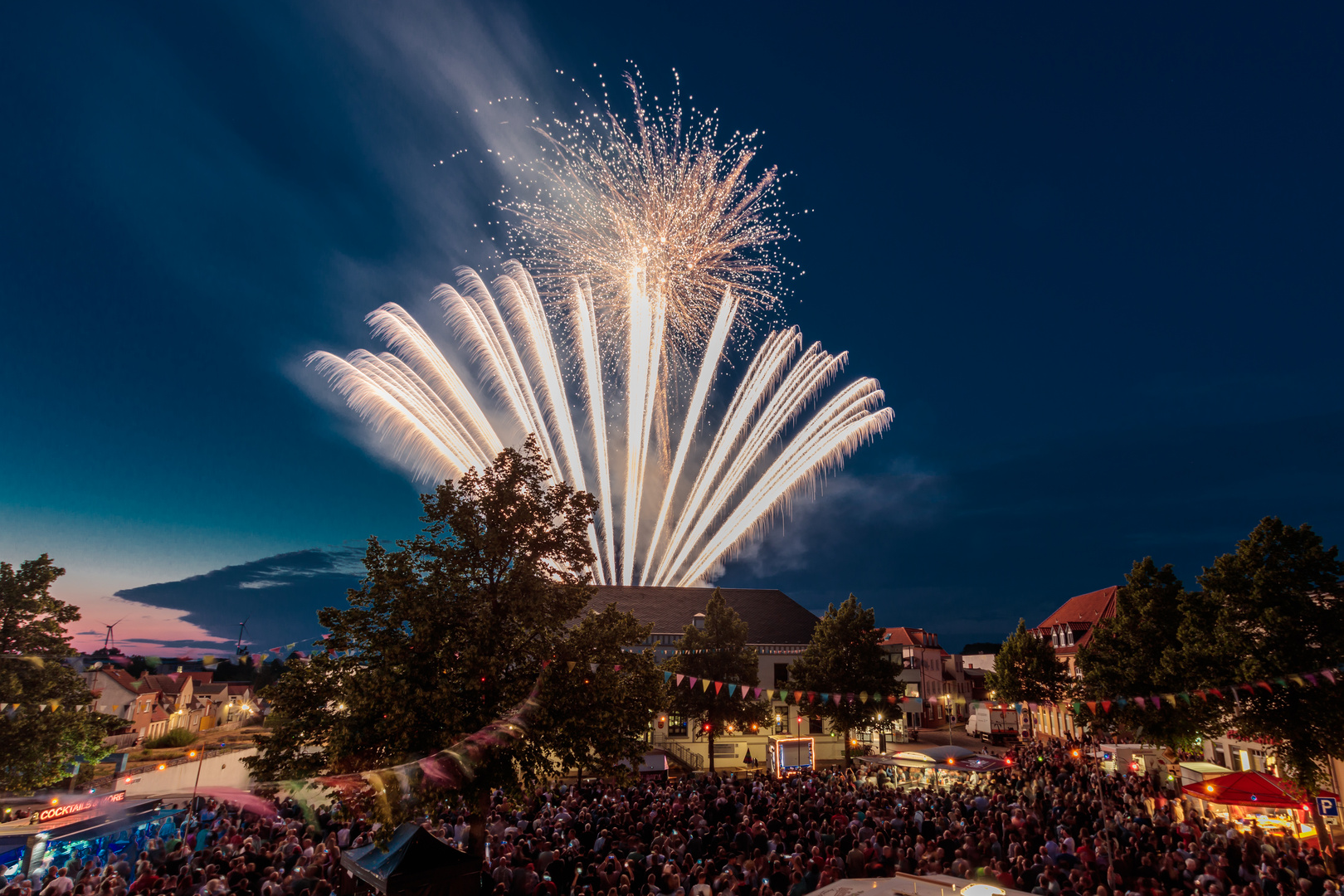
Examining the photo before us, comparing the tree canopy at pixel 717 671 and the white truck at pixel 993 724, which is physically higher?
the tree canopy at pixel 717 671

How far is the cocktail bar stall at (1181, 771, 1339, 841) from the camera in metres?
17.6

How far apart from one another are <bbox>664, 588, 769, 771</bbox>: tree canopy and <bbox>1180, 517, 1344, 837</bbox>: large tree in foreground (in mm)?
21816

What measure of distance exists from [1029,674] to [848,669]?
24.7 metres

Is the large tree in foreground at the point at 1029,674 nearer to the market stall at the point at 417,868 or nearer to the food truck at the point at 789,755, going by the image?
the food truck at the point at 789,755

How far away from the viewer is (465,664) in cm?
1379

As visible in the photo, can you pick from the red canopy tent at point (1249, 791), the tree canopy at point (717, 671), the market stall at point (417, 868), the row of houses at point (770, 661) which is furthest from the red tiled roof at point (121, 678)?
the red canopy tent at point (1249, 791)

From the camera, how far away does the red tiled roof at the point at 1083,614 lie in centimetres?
6125

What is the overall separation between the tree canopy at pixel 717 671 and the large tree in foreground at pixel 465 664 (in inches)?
917

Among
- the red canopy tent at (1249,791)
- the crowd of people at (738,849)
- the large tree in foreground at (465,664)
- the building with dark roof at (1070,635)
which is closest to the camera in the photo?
the crowd of people at (738,849)

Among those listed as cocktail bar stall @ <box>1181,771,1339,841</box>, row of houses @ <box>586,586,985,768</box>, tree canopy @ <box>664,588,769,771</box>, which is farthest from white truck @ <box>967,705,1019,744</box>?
cocktail bar stall @ <box>1181,771,1339,841</box>

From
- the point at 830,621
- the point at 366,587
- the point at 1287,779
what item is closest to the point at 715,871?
the point at 366,587

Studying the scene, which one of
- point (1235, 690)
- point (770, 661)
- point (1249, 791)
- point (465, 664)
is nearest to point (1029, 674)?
point (770, 661)

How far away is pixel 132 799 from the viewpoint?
2266 cm

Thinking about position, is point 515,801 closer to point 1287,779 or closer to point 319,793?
point 319,793
